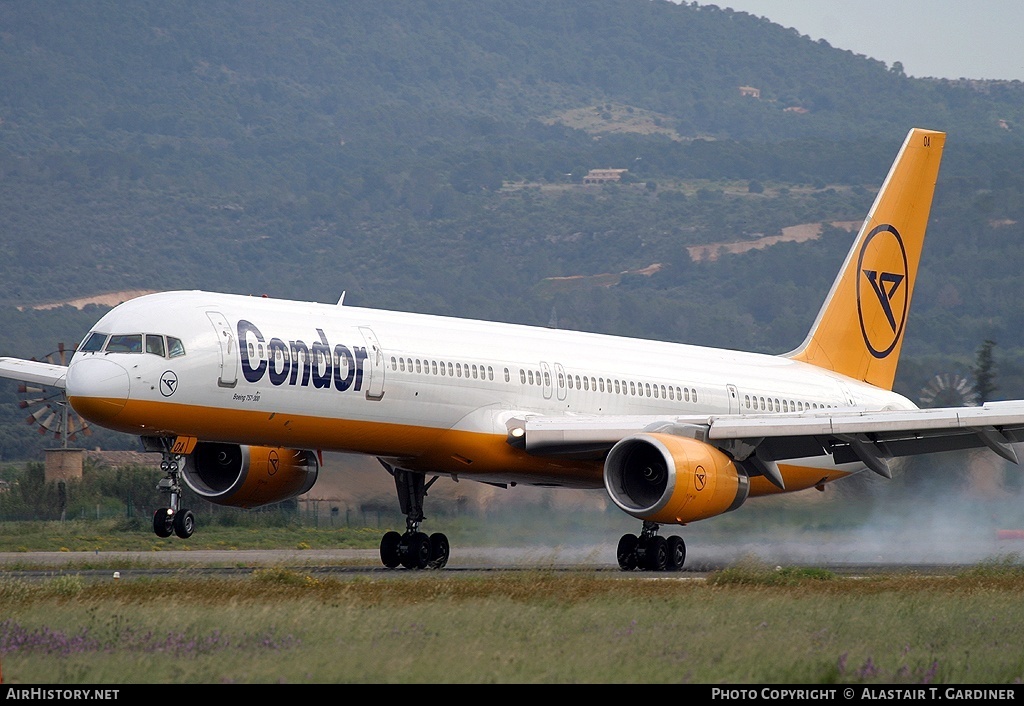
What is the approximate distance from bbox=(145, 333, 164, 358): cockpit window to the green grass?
3.52 metres

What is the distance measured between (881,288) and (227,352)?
18177 mm

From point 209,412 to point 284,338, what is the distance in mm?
1835

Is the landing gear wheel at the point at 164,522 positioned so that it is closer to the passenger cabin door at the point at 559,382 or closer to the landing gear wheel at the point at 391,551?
the landing gear wheel at the point at 391,551

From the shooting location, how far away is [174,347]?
25.0m

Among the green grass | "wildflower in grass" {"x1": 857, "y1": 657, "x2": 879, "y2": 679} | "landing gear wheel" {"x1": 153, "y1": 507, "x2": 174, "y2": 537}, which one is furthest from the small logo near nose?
"wildflower in grass" {"x1": 857, "y1": 657, "x2": 879, "y2": 679}

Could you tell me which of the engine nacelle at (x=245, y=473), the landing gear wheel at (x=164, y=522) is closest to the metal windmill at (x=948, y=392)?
the engine nacelle at (x=245, y=473)

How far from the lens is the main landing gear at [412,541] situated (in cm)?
2992

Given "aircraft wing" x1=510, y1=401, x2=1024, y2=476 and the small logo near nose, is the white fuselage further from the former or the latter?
"aircraft wing" x1=510, y1=401, x2=1024, y2=476

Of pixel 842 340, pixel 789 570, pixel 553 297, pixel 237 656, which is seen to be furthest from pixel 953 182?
pixel 237 656

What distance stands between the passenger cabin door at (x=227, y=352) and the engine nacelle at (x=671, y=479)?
6.63 meters

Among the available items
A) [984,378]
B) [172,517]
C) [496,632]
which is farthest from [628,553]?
[984,378]

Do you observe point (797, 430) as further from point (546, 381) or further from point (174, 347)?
point (174, 347)

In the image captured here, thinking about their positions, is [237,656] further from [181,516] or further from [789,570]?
[789,570]

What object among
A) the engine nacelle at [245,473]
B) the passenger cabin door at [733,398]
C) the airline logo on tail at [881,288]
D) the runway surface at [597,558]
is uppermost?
the airline logo on tail at [881,288]
